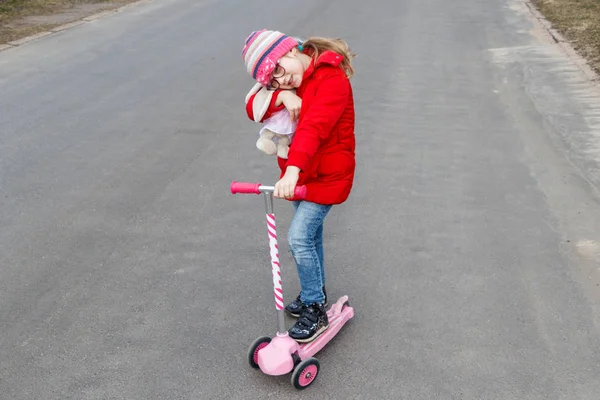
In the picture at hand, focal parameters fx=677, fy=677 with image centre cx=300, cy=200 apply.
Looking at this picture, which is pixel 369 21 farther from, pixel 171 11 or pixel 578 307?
pixel 578 307

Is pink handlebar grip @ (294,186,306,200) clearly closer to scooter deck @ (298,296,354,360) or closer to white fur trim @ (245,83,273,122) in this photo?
white fur trim @ (245,83,273,122)

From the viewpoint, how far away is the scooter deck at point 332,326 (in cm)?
343

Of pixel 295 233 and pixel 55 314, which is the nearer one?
pixel 295 233

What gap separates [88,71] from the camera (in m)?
9.60

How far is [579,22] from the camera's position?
39.6 feet

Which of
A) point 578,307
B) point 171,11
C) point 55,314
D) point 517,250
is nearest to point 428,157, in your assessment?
point 517,250

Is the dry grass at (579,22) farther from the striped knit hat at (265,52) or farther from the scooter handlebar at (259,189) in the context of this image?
the scooter handlebar at (259,189)

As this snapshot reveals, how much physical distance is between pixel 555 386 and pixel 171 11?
42.6ft

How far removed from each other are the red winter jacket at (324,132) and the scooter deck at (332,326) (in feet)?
2.41

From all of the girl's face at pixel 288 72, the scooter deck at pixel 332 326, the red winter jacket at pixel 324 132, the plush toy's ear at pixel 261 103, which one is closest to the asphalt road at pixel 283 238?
the scooter deck at pixel 332 326

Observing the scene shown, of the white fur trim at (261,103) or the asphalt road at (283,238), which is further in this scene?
the asphalt road at (283,238)

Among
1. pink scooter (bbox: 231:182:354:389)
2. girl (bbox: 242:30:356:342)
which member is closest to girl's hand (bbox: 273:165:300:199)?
girl (bbox: 242:30:356:342)

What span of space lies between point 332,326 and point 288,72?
139 centimetres

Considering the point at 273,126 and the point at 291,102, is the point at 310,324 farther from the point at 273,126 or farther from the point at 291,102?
the point at 291,102
